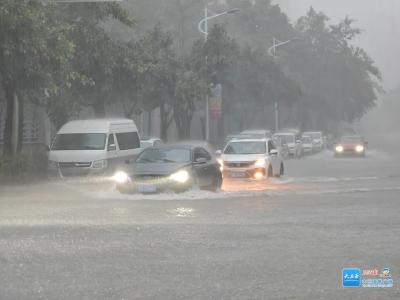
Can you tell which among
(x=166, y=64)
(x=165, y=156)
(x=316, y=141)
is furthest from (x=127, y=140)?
(x=316, y=141)

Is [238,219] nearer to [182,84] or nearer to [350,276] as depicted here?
[350,276]

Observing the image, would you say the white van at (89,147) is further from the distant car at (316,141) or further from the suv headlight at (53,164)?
the distant car at (316,141)

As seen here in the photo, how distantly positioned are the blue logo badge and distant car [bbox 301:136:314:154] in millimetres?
43554

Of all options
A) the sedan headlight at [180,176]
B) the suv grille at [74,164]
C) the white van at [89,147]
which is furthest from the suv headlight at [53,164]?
the sedan headlight at [180,176]

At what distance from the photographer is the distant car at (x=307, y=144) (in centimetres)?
5191

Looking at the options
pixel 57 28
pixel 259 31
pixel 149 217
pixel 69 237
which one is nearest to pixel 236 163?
pixel 57 28

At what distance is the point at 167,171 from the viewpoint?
699 inches

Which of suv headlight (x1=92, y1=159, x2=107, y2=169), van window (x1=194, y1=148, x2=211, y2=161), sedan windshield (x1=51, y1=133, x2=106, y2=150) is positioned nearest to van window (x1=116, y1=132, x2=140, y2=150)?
sedan windshield (x1=51, y1=133, x2=106, y2=150)

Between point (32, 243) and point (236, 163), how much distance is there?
13.6m

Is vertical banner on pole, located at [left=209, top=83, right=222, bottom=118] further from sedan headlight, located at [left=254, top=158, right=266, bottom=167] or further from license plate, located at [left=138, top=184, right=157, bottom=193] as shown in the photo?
license plate, located at [left=138, top=184, right=157, bottom=193]

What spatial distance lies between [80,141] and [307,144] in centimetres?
3010

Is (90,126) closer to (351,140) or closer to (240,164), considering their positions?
(240,164)

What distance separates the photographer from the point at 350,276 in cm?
773

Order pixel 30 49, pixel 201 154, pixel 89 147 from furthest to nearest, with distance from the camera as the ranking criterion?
1. pixel 89 147
2. pixel 30 49
3. pixel 201 154
